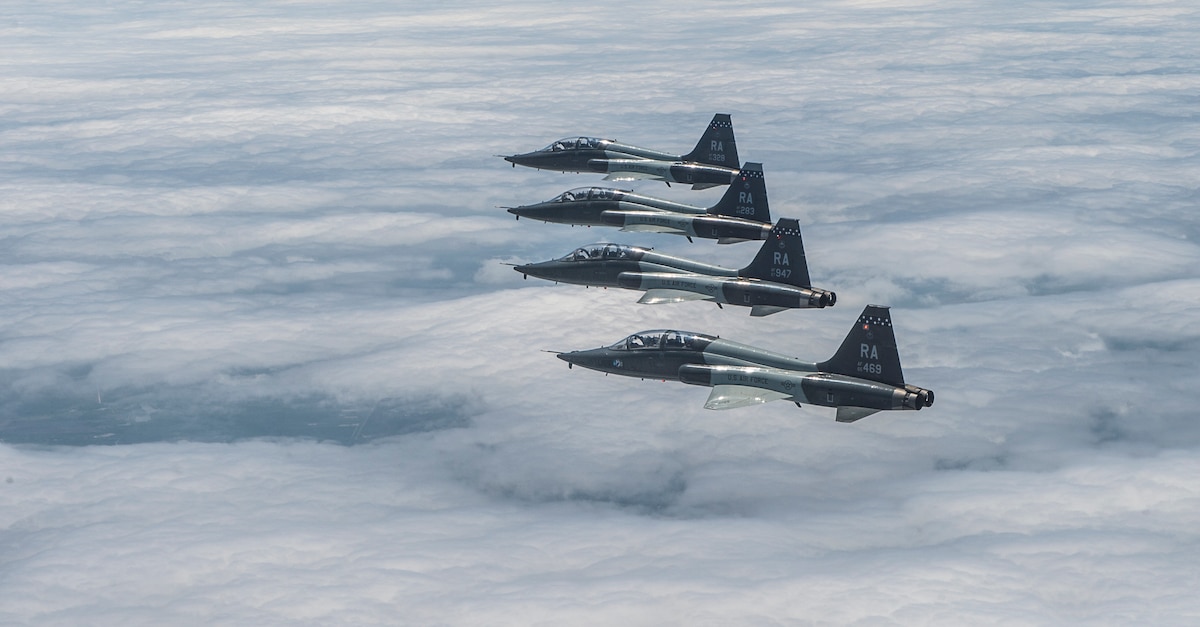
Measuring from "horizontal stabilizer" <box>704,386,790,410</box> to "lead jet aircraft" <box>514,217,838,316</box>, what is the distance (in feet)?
44.6

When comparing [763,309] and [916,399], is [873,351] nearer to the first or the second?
[916,399]

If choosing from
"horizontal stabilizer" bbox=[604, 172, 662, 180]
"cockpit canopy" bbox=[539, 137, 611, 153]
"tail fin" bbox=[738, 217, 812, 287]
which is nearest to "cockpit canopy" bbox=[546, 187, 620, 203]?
"horizontal stabilizer" bbox=[604, 172, 662, 180]

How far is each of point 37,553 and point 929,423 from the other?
82.0 metres

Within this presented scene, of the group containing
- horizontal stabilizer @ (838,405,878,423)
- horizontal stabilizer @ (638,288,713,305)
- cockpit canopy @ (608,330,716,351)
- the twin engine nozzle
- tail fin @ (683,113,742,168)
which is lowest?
horizontal stabilizer @ (838,405,878,423)

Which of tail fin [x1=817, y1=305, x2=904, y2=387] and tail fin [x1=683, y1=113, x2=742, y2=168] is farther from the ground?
tail fin [x1=683, y1=113, x2=742, y2=168]

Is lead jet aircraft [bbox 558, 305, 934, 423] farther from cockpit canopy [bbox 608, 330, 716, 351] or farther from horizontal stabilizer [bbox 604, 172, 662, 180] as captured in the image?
A: horizontal stabilizer [bbox 604, 172, 662, 180]

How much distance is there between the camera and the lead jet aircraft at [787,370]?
75.9m

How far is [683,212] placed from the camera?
110 m

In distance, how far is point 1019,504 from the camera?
3880 inches

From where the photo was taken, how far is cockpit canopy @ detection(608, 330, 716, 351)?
81.9 m

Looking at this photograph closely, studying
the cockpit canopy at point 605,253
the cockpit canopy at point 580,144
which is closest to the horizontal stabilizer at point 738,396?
the cockpit canopy at point 605,253

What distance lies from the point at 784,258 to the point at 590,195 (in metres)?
26.1

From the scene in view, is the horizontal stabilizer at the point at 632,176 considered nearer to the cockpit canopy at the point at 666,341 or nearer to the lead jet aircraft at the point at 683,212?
the lead jet aircraft at the point at 683,212

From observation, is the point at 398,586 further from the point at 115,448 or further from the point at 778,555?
the point at 115,448
